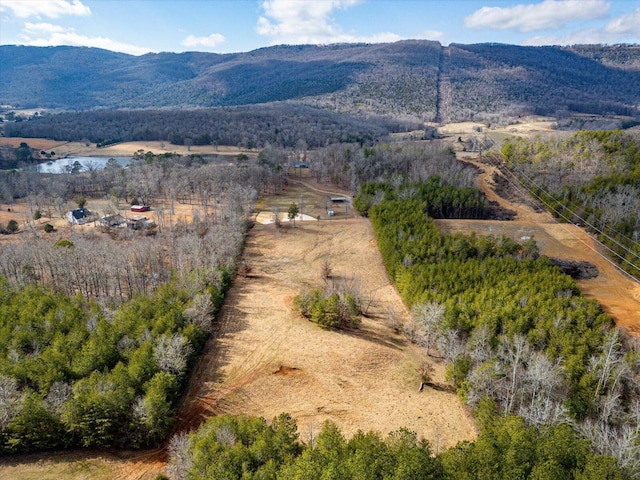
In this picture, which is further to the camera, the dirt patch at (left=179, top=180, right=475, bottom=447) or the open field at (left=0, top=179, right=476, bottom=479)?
the dirt patch at (left=179, top=180, right=475, bottom=447)

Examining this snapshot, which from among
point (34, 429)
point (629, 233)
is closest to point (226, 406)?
point (34, 429)

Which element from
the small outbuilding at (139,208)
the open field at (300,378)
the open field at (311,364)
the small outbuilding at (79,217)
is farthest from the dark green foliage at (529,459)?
the small outbuilding at (139,208)

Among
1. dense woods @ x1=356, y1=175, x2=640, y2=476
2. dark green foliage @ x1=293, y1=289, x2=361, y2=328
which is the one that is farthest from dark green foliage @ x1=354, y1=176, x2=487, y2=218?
dark green foliage @ x1=293, y1=289, x2=361, y2=328

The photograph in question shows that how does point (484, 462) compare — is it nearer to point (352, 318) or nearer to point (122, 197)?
point (352, 318)

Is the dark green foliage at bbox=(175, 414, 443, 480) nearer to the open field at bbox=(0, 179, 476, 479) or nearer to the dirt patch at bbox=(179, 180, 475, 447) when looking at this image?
the dirt patch at bbox=(179, 180, 475, 447)

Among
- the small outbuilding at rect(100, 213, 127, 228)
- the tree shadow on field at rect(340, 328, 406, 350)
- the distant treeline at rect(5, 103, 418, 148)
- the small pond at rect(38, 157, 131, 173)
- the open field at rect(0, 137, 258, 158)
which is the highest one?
the distant treeline at rect(5, 103, 418, 148)
